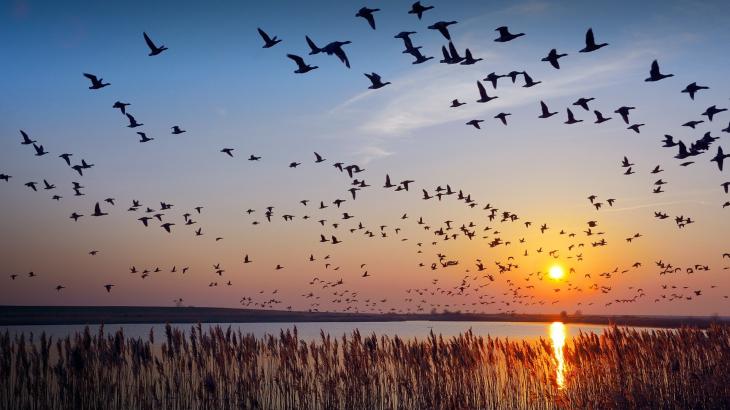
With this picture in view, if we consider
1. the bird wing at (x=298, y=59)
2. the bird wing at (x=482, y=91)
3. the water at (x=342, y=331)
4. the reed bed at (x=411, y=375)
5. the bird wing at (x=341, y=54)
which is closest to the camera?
the reed bed at (x=411, y=375)

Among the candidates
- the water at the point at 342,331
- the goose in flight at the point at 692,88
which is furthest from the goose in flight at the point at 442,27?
the water at the point at 342,331

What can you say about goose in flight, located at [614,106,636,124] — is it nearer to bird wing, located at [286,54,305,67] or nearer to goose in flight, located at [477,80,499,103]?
goose in flight, located at [477,80,499,103]

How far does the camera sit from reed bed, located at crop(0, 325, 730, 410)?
64.7 feet

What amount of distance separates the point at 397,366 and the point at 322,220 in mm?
22982

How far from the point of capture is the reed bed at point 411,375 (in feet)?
64.7

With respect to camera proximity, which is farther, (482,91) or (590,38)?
(482,91)

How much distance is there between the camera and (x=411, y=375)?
22.2 m

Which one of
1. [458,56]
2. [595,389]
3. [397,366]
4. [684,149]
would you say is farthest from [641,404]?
[458,56]

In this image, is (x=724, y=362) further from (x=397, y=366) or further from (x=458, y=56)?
(x=458, y=56)

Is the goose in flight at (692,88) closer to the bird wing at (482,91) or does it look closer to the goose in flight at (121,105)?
the bird wing at (482,91)

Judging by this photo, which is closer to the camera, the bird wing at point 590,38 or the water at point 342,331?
the bird wing at point 590,38

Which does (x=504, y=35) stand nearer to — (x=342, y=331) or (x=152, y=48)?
(x=152, y=48)

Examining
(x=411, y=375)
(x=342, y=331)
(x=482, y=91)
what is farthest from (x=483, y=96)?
(x=342, y=331)

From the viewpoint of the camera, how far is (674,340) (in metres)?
23.1
